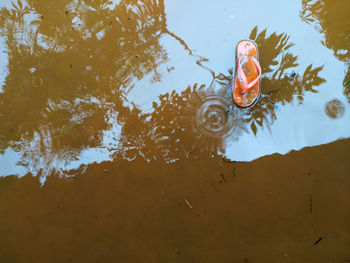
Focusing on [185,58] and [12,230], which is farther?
[185,58]

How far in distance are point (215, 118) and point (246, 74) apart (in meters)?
0.65

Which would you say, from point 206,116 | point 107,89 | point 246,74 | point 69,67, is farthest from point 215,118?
point 69,67

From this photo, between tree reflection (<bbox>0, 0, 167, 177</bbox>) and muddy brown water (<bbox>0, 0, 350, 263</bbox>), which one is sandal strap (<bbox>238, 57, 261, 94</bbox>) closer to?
muddy brown water (<bbox>0, 0, 350, 263</bbox>)

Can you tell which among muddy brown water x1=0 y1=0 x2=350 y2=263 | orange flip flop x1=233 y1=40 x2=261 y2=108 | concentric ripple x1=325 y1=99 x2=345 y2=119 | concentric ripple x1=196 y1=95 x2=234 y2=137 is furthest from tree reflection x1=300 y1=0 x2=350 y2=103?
concentric ripple x1=196 y1=95 x2=234 y2=137

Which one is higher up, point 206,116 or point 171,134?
point 206,116

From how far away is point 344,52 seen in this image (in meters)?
2.59

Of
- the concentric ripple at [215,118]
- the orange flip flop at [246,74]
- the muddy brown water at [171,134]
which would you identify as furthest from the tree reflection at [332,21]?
the concentric ripple at [215,118]

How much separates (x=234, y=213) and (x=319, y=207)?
93 centimetres

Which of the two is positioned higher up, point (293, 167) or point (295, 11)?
→ point (295, 11)

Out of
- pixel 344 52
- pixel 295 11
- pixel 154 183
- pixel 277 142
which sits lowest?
pixel 154 183

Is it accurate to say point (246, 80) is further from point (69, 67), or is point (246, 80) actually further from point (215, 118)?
point (69, 67)

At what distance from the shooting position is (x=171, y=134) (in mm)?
2480

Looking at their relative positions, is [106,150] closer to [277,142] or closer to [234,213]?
[234,213]

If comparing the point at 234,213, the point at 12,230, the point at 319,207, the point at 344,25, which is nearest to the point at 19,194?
the point at 12,230
